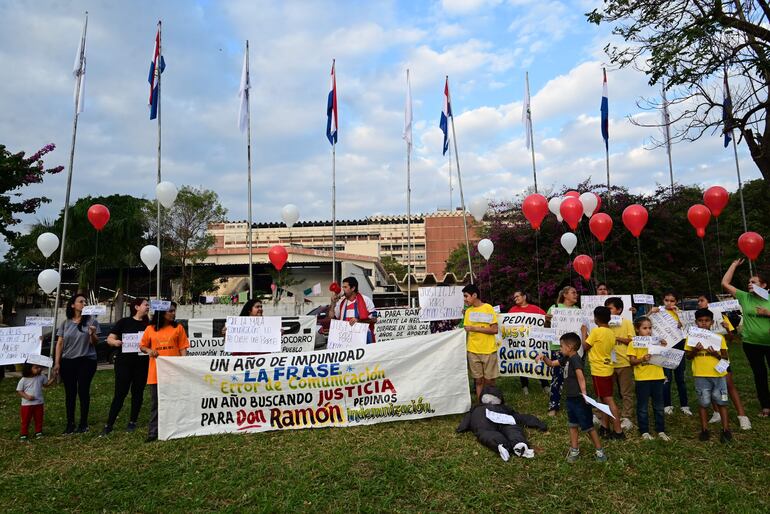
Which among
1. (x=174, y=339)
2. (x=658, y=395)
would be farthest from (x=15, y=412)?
(x=658, y=395)

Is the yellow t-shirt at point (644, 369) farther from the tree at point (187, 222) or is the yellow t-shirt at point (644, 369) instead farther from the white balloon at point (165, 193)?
the tree at point (187, 222)

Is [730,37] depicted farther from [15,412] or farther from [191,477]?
[15,412]

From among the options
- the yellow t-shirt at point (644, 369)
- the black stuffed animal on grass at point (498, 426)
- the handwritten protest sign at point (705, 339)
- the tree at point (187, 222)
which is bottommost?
the black stuffed animal on grass at point (498, 426)

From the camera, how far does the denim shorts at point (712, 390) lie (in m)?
5.67

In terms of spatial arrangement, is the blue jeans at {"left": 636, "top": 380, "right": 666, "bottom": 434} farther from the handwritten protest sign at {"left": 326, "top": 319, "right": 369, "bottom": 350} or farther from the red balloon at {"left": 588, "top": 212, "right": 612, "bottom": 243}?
the red balloon at {"left": 588, "top": 212, "right": 612, "bottom": 243}

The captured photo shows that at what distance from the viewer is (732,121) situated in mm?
7316

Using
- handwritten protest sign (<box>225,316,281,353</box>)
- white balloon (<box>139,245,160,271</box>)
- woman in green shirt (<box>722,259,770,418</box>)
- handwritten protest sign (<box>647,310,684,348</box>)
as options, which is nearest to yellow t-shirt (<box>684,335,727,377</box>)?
handwritten protest sign (<box>647,310,684,348</box>)

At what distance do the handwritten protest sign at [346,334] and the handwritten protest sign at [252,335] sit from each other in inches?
32.7

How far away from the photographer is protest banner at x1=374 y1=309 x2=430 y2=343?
11.1 metres

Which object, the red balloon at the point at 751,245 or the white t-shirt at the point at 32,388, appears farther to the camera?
the red balloon at the point at 751,245

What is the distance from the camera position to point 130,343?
21.3 ft

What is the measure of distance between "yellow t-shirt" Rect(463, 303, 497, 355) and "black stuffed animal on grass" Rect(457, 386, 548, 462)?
58 centimetres

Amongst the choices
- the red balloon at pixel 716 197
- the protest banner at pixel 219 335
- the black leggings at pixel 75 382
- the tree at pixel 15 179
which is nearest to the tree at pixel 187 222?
the tree at pixel 15 179

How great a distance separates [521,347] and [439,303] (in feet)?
5.67
